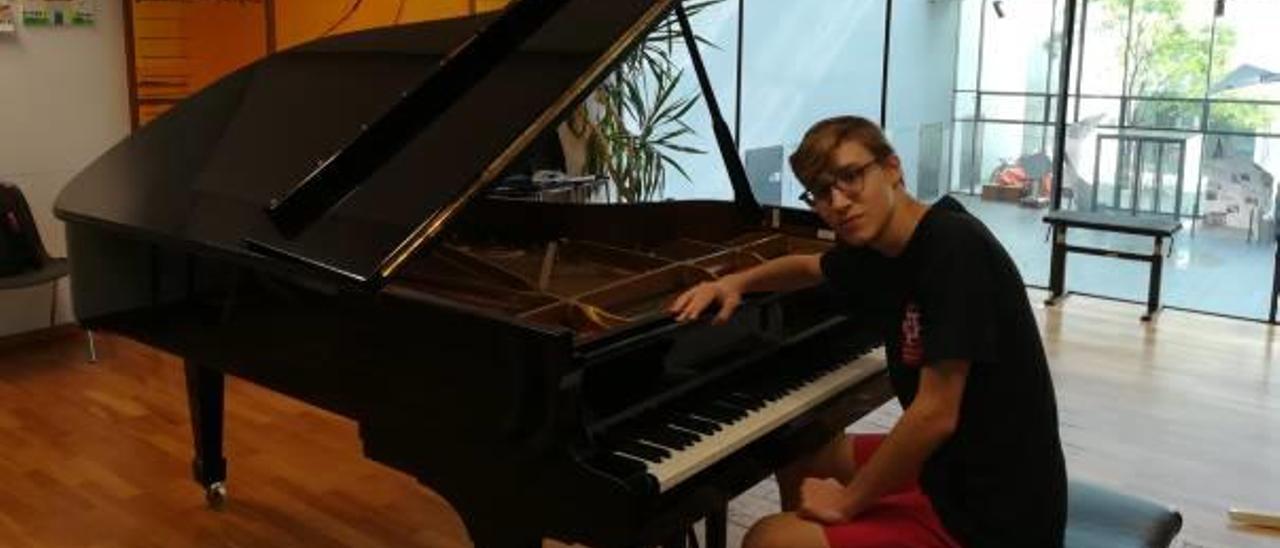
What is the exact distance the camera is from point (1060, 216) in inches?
235

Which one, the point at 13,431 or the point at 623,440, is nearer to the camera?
the point at 623,440

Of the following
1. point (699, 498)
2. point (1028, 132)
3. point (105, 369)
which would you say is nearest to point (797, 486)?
point (699, 498)

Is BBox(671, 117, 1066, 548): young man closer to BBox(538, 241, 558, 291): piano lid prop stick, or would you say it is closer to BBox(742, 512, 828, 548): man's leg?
BBox(742, 512, 828, 548): man's leg

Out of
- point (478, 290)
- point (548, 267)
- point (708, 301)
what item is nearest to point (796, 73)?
point (548, 267)

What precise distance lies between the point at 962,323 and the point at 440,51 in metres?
1.69

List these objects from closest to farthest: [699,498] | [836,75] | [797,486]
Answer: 1. [699,498]
2. [797,486]
3. [836,75]

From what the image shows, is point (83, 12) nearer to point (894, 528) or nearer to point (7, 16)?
point (7, 16)

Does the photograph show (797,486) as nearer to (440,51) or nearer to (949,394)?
(949,394)

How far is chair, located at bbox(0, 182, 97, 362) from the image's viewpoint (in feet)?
15.4

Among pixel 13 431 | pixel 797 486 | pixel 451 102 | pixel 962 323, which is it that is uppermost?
pixel 451 102

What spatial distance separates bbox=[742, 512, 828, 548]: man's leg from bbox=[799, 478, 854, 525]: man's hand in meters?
0.02

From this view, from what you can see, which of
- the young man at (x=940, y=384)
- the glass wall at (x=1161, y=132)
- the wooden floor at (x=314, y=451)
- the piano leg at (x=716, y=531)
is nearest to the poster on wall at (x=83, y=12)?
the wooden floor at (x=314, y=451)

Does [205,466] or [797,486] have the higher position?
[797,486]

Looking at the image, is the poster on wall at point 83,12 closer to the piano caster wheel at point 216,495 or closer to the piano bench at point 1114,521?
the piano caster wheel at point 216,495
